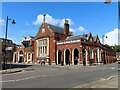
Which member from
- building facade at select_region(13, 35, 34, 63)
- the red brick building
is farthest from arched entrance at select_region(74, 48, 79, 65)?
building facade at select_region(13, 35, 34, 63)

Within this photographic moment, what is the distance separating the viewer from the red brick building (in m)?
52.2

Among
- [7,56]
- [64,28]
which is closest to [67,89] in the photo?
[7,56]

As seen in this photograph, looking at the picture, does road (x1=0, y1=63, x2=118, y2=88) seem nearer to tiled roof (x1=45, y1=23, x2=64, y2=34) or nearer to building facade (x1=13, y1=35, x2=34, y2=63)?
tiled roof (x1=45, y1=23, x2=64, y2=34)

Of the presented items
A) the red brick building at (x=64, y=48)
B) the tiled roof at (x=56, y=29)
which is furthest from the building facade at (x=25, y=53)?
the tiled roof at (x=56, y=29)

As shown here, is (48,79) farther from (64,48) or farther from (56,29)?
(56,29)

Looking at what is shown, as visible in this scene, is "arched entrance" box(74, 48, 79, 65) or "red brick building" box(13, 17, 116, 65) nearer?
"red brick building" box(13, 17, 116, 65)

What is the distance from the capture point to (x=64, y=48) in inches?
2153

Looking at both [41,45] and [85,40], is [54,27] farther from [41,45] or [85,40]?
[85,40]

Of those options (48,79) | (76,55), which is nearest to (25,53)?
(76,55)

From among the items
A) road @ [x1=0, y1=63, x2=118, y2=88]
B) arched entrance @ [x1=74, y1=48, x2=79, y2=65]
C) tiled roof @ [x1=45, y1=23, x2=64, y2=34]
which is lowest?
road @ [x1=0, y1=63, x2=118, y2=88]

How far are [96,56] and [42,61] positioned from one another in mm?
15297

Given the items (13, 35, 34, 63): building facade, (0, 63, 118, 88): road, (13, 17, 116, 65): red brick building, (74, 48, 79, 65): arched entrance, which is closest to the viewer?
(0, 63, 118, 88): road

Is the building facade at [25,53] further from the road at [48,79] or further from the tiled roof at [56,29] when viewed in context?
the road at [48,79]

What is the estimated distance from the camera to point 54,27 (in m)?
63.7
